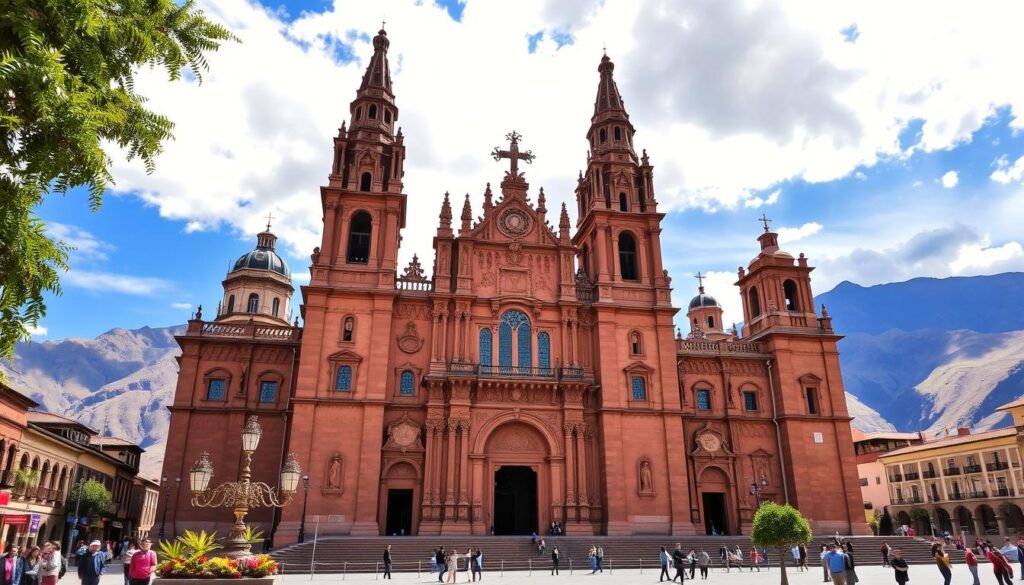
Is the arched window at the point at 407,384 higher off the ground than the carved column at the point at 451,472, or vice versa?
the arched window at the point at 407,384

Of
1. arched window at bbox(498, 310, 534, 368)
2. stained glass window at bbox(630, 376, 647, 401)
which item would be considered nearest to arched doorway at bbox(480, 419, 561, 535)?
arched window at bbox(498, 310, 534, 368)

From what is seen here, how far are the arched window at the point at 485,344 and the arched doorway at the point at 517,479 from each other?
413cm

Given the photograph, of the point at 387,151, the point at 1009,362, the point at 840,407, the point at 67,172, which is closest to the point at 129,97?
the point at 67,172

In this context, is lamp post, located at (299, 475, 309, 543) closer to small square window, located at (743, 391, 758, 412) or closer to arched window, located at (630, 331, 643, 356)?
arched window, located at (630, 331, 643, 356)

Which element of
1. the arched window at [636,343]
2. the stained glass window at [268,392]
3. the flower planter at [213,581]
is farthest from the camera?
the arched window at [636,343]

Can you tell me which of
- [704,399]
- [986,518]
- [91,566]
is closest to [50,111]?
[91,566]

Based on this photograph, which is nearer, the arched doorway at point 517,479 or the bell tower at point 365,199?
the arched doorway at point 517,479

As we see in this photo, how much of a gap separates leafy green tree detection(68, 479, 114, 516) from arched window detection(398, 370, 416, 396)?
2327cm

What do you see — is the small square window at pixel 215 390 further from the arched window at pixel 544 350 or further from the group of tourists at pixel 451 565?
the arched window at pixel 544 350

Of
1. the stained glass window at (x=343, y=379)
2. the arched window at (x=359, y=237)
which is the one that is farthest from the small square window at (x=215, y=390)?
the arched window at (x=359, y=237)

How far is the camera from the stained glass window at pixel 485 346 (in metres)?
40.0

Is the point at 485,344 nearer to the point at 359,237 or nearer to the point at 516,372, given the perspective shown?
the point at 516,372

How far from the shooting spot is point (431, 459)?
36.6 m

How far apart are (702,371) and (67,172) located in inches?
1664
